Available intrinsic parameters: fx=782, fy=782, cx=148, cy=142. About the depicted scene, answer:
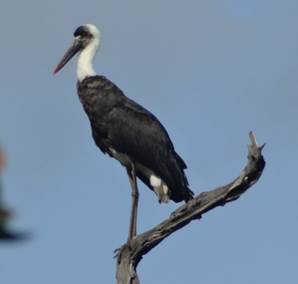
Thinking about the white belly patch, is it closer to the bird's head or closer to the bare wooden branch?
the bare wooden branch

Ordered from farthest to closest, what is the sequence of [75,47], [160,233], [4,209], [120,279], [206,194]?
1. [75,47]
2. [120,279]
3. [160,233]
4. [206,194]
5. [4,209]

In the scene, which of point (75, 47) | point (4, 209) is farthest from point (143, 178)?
point (4, 209)

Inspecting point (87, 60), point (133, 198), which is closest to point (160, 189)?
point (133, 198)

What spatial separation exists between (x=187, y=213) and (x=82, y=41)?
16.9ft

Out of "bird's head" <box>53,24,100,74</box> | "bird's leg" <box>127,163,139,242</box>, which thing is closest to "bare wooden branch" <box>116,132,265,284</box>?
"bird's leg" <box>127,163,139,242</box>

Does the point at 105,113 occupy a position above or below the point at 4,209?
above

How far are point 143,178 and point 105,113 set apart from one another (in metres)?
1.02

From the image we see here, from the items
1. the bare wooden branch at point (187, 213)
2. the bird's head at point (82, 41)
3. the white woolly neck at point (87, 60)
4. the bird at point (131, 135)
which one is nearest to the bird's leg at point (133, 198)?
the bird at point (131, 135)

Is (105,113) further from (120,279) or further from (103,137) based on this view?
(120,279)

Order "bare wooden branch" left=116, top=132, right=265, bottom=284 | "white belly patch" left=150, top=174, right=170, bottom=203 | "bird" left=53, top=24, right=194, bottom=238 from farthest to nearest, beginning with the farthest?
"bird" left=53, top=24, right=194, bottom=238 → "white belly patch" left=150, top=174, right=170, bottom=203 → "bare wooden branch" left=116, top=132, right=265, bottom=284

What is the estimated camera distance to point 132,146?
1062 centimetres

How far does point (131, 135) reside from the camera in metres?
10.7

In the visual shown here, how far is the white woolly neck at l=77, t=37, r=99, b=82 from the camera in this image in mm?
11094

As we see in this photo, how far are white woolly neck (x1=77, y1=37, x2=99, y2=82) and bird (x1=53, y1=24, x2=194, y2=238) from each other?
2 centimetres
